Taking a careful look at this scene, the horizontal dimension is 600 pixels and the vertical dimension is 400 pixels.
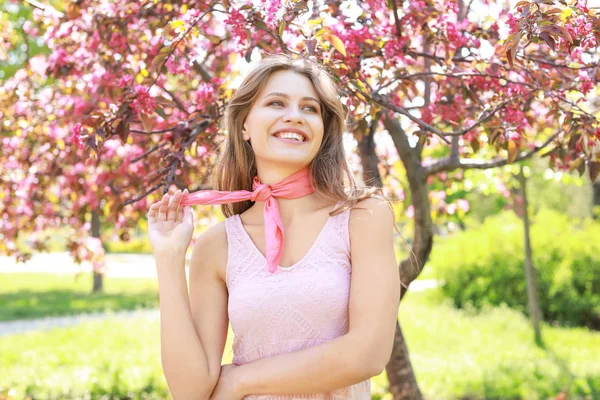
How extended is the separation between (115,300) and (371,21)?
1124 cm

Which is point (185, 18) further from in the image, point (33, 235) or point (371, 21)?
point (33, 235)

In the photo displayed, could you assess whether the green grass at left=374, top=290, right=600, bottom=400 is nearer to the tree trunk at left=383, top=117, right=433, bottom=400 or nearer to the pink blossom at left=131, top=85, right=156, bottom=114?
the tree trunk at left=383, top=117, right=433, bottom=400

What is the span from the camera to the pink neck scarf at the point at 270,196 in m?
2.08

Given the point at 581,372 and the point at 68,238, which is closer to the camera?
the point at 68,238

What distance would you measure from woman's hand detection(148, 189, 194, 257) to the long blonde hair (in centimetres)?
28

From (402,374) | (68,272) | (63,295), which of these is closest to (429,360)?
(402,374)

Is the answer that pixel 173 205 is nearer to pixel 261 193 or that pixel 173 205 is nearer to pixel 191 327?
pixel 261 193

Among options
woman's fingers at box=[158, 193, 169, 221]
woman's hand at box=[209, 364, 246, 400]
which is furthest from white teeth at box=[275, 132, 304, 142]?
woman's hand at box=[209, 364, 246, 400]

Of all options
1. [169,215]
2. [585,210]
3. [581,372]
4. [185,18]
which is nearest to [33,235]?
[185,18]

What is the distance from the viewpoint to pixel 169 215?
214 cm

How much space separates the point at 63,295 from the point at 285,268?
538 inches

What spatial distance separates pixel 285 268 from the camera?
6.66 ft

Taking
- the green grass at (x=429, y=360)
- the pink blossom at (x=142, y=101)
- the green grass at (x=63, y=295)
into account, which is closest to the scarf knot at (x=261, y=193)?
the pink blossom at (x=142, y=101)

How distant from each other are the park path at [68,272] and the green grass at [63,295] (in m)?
0.47
